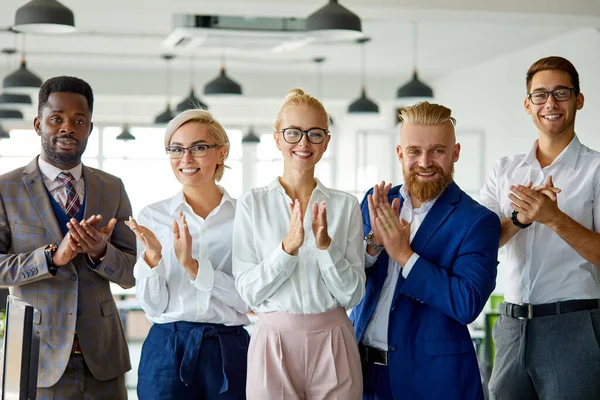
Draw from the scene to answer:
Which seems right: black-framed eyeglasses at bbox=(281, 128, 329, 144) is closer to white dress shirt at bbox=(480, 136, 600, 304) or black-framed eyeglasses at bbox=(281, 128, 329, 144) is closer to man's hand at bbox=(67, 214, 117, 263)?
man's hand at bbox=(67, 214, 117, 263)

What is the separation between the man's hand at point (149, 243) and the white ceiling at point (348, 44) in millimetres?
4733

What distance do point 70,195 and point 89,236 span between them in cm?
34

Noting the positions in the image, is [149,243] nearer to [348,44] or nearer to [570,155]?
[570,155]

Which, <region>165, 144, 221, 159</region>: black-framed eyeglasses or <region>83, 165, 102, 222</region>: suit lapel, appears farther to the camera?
<region>83, 165, 102, 222</region>: suit lapel

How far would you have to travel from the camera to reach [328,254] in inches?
102

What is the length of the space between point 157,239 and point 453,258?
964mm

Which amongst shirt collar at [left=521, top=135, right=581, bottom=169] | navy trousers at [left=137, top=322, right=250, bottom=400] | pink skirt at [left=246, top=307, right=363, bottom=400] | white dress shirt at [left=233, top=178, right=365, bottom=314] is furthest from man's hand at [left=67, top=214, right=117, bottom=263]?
shirt collar at [left=521, top=135, right=581, bottom=169]

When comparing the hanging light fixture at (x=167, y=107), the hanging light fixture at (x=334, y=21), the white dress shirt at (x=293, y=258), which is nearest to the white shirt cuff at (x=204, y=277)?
the white dress shirt at (x=293, y=258)

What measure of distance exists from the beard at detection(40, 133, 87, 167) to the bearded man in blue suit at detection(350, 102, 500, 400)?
3.45 feet

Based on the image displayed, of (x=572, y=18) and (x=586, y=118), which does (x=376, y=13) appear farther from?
(x=586, y=118)

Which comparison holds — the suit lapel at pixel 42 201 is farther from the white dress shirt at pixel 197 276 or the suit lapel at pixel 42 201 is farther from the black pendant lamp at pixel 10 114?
the black pendant lamp at pixel 10 114

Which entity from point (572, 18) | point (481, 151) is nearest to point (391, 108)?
point (481, 151)

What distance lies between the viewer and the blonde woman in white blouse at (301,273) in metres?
2.60

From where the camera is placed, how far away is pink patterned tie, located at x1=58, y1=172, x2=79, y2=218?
3.11 metres
